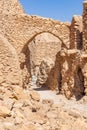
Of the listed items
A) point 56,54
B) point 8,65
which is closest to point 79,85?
point 56,54

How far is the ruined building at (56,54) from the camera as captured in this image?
1401 centimetres

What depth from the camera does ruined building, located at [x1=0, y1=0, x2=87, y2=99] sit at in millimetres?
14008

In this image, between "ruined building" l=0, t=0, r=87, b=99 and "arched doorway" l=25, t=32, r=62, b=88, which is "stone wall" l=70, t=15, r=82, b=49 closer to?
"ruined building" l=0, t=0, r=87, b=99

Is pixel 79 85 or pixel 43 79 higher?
pixel 79 85

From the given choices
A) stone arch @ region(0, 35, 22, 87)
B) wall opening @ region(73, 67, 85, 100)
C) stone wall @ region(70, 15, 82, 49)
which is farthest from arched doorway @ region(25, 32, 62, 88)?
stone arch @ region(0, 35, 22, 87)

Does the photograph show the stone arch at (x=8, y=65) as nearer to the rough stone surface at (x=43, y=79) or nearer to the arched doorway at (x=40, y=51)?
the rough stone surface at (x=43, y=79)

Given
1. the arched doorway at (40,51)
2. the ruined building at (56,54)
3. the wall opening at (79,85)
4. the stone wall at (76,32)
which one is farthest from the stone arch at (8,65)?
the arched doorway at (40,51)

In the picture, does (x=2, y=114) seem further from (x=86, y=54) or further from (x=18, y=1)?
(x=18, y=1)

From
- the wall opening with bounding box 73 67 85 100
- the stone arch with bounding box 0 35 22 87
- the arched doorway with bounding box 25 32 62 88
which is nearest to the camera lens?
the stone arch with bounding box 0 35 22 87

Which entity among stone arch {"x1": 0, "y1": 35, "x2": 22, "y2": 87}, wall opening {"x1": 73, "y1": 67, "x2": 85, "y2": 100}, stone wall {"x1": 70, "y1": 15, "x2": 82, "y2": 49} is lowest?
wall opening {"x1": 73, "y1": 67, "x2": 85, "y2": 100}

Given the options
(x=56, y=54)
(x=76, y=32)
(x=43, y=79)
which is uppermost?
(x=76, y=32)

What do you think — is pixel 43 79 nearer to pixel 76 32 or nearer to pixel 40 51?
pixel 76 32

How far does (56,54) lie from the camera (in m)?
20.0

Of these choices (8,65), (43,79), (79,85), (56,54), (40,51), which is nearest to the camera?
(8,65)
